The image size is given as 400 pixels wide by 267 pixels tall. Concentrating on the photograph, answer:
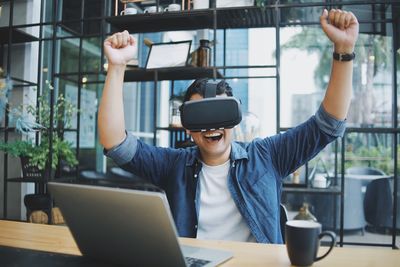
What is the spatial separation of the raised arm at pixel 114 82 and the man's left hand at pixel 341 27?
59 centimetres

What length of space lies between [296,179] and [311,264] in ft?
7.27

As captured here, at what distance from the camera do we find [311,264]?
0.72 metres

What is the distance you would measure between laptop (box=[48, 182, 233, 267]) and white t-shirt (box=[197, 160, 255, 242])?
1.44 ft

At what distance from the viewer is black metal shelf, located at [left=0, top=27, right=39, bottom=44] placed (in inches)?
124

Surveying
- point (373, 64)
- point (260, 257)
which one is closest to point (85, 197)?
point (260, 257)

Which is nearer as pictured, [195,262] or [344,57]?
[195,262]

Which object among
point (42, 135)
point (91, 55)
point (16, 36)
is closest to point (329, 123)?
point (42, 135)

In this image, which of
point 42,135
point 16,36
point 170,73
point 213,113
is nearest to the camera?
point 213,113

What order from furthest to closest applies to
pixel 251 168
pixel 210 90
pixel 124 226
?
pixel 251 168 < pixel 210 90 < pixel 124 226

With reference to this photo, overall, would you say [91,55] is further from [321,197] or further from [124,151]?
[124,151]

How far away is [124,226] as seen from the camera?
664 millimetres

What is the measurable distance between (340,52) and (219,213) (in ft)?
2.10

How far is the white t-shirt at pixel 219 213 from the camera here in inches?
48.1

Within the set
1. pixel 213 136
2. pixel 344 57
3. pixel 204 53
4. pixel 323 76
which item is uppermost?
pixel 323 76
